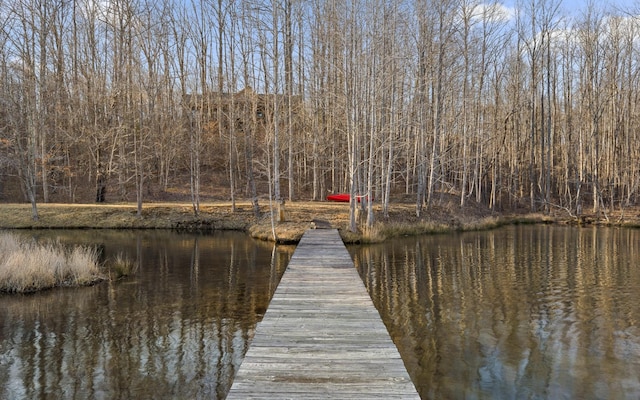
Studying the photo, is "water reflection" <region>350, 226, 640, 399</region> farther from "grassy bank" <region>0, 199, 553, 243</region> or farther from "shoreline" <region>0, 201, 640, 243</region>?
"grassy bank" <region>0, 199, 553, 243</region>

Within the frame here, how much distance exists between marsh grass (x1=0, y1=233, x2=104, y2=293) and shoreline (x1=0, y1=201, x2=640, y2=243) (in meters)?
8.64

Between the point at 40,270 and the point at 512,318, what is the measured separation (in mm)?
10325

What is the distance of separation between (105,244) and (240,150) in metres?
21.2

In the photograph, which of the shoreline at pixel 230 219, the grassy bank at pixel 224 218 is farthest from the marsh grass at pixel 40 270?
the grassy bank at pixel 224 218

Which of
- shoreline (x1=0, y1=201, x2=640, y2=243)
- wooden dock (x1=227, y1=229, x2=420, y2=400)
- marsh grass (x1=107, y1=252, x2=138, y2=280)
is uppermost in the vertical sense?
shoreline (x1=0, y1=201, x2=640, y2=243)

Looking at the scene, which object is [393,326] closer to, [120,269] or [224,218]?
[120,269]

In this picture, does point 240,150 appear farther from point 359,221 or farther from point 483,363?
point 483,363

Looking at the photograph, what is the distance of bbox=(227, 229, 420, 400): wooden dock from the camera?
15.0ft

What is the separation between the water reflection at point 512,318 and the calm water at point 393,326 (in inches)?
1.3

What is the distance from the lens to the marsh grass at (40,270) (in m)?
11.4

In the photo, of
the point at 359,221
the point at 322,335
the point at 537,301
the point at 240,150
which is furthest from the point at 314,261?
the point at 240,150

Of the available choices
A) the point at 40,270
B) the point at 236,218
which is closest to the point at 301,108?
the point at 236,218

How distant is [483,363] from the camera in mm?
7355

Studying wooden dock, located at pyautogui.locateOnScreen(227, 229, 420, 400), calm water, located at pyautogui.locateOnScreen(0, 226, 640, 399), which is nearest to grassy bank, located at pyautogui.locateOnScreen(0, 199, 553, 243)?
calm water, located at pyautogui.locateOnScreen(0, 226, 640, 399)
